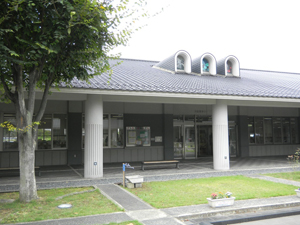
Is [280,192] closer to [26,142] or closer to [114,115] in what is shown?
[26,142]

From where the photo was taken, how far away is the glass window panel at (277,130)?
20234 millimetres

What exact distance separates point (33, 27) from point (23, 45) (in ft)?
1.92

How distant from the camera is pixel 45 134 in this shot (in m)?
15.0

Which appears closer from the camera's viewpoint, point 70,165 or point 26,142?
point 26,142

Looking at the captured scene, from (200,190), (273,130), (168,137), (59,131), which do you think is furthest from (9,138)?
(273,130)

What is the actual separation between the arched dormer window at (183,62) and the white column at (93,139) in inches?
336

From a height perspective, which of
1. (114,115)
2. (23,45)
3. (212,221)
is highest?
(23,45)

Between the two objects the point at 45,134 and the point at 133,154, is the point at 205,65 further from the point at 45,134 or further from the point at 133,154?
the point at 45,134

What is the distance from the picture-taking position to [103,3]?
754 cm

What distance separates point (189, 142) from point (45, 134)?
8.85m

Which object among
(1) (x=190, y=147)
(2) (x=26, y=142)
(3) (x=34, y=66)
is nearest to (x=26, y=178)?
(2) (x=26, y=142)

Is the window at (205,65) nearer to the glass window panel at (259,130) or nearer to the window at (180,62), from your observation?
the window at (180,62)

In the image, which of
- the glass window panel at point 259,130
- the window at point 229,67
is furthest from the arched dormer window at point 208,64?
the glass window panel at point 259,130

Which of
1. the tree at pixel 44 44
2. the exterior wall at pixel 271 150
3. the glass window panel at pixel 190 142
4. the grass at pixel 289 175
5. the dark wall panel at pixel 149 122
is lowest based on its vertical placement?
the grass at pixel 289 175
